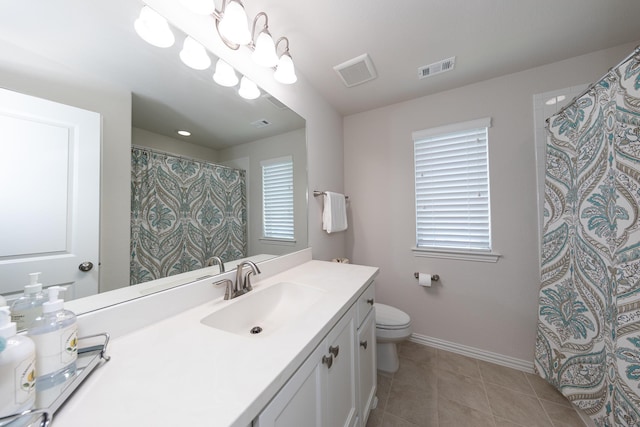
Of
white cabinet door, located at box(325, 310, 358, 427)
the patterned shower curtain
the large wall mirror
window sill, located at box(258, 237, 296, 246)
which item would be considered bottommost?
white cabinet door, located at box(325, 310, 358, 427)

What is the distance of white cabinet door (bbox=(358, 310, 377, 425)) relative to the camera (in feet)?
3.45

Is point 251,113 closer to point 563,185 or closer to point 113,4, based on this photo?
point 113,4

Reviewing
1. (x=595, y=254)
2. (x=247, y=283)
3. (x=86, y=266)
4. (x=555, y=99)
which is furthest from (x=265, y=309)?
(x=555, y=99)

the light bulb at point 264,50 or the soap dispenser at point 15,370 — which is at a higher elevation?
the light bulb at point 264,50

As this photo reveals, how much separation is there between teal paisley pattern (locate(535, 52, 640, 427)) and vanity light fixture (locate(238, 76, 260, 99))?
1661mm

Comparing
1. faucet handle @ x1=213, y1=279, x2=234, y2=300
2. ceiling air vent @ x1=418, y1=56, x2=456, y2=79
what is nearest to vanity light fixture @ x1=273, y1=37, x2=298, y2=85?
ceiling air vent @ x1=418, y1=56, x2=456, y2=79

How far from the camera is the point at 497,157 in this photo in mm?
1630

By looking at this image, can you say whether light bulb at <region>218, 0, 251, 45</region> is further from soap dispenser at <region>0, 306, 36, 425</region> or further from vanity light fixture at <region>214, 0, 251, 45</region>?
soap dispenser at <region>0, 306, 36, 425</region>

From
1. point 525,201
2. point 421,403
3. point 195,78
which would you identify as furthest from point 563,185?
point 195,78

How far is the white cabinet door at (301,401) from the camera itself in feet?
1.54

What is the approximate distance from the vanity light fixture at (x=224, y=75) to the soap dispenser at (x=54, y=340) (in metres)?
1.00

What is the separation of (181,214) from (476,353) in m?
2.29

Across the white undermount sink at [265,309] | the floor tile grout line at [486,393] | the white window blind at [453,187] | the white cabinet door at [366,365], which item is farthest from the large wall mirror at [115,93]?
the floor tile grout line at [486,393]

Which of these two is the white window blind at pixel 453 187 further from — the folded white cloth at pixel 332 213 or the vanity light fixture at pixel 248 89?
the vanity light fixture at pixel 248 89
